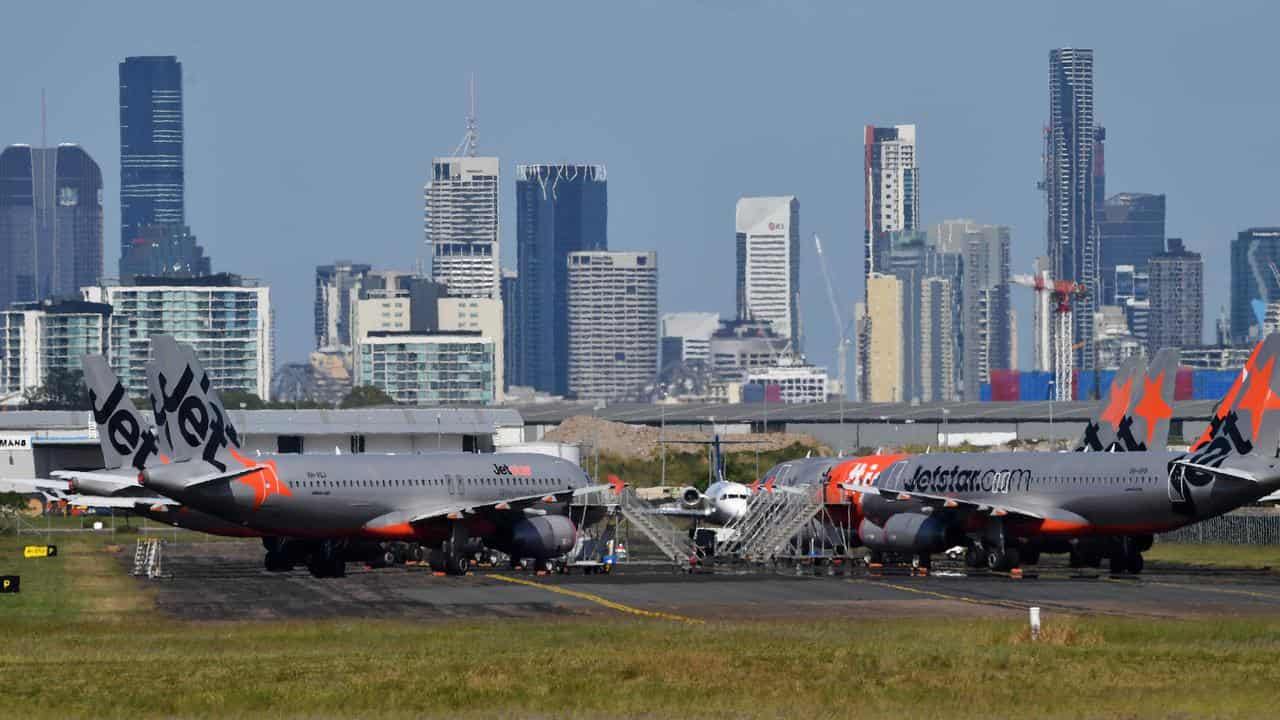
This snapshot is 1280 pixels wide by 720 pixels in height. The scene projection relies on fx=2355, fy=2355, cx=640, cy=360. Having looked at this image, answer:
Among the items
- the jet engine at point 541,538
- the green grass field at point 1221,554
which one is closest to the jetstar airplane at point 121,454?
the jet engine at point 541,538

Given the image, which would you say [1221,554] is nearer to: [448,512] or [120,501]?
[448,512]

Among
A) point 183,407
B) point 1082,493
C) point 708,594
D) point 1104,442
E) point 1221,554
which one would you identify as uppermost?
point 183,407

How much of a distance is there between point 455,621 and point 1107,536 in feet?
108

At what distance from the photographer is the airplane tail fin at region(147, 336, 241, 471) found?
3027 inches

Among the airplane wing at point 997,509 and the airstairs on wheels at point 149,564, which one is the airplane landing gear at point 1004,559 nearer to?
the airplane wing at point 997,509

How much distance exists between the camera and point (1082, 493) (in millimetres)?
80938

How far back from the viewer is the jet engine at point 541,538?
272ft

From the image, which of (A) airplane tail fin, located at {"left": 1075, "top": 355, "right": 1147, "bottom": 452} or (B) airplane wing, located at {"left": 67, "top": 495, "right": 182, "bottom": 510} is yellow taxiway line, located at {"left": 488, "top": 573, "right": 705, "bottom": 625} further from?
(A) airplane tail fin, located at {"left": 1075, "top": 355, "right": 1147, "bottom": 452}

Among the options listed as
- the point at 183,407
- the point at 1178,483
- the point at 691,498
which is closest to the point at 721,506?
the point at 691,498

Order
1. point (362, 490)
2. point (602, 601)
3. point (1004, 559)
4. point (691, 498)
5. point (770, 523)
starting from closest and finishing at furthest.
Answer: point (602, 601) < point (362, 490) < point (1004, 559) < point (770, 523) < point (691, 498)

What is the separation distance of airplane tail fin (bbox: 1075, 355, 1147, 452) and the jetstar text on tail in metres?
11.2

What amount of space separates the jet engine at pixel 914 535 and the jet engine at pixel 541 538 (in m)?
11.5

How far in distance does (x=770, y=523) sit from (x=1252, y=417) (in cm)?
2097

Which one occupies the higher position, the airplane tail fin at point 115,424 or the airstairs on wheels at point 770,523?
the airplane tail fin at point 115,424
